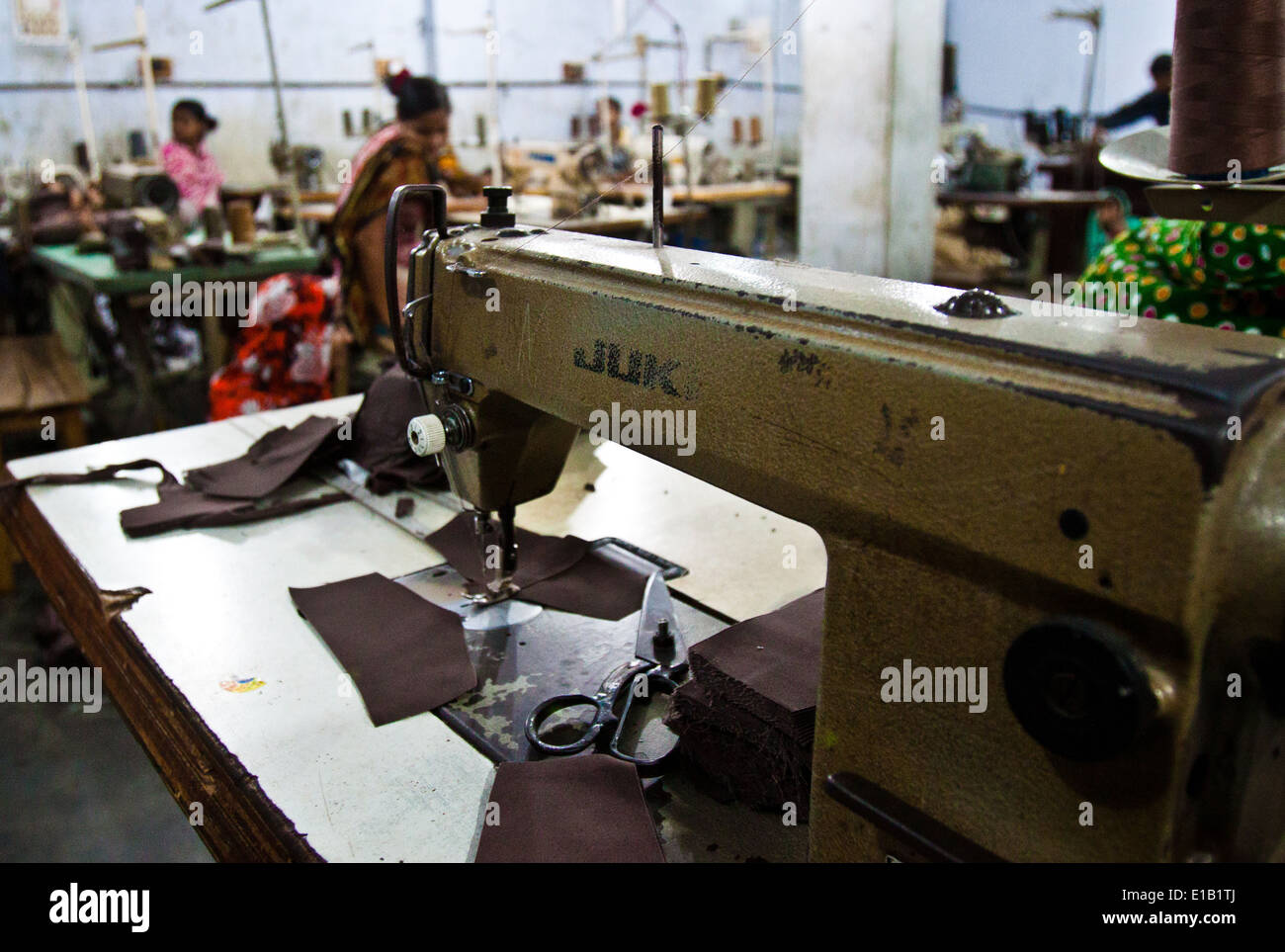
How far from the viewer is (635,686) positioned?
120cm

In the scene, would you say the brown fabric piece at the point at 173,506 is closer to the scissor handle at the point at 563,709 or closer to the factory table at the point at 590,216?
the scissor handle at the point at 563,709

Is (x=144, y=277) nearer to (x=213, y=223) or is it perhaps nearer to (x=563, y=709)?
(x=213, y=223)

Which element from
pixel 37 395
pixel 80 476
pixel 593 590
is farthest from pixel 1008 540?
pixel 37 395

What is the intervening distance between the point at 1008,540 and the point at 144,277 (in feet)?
13.7

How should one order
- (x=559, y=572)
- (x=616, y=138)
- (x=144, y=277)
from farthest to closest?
(x=616, y=138)
(x=144, y=277)
(x=559, y=572)

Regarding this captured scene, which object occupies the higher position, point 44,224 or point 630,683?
point 44,224

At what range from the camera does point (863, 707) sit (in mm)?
827

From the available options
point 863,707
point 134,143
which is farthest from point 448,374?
point 134,143

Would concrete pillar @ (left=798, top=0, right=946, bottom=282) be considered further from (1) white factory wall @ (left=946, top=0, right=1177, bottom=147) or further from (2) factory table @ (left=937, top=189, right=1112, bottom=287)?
(1) white factory wall @ (left=946, top=0, right=1177, bottom=147)

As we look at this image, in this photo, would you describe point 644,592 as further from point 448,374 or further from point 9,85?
point 9,85

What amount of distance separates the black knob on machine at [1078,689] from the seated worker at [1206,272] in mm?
1452

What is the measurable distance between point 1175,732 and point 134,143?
8218 millimetres

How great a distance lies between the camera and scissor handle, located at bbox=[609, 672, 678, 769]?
1069mm

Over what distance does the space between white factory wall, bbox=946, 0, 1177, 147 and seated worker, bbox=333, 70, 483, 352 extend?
26.2ft
